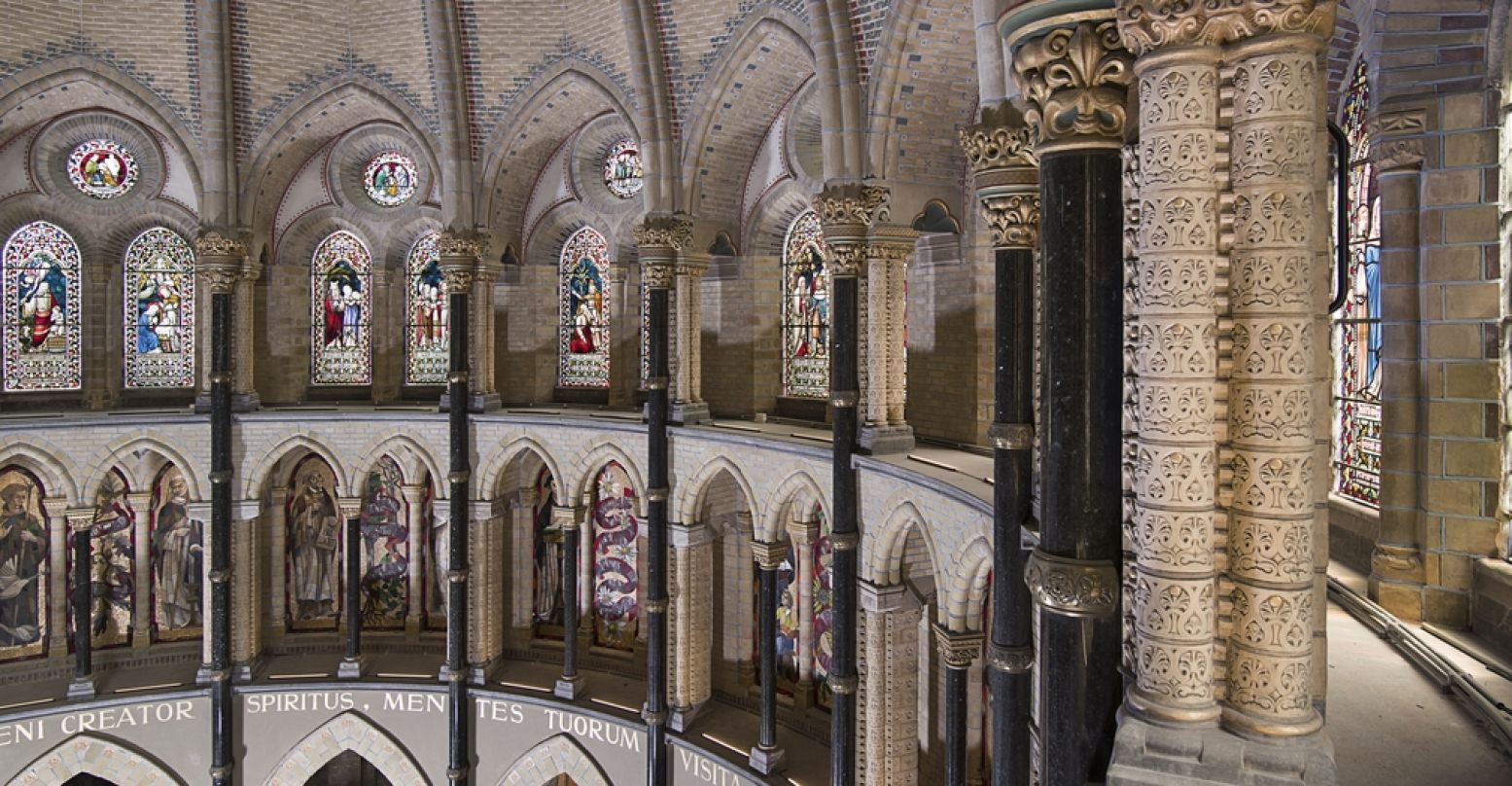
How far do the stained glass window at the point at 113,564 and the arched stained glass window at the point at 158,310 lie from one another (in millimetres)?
1765

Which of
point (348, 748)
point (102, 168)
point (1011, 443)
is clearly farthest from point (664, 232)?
point (102, 168)

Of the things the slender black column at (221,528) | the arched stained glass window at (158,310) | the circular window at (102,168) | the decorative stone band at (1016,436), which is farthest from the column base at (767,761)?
the circular window at (102,168)

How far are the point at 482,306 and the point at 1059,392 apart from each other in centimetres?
1171

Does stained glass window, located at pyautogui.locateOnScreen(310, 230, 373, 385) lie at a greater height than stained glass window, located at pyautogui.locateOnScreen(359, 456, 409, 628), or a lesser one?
greater

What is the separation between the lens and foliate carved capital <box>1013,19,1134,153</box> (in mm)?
3916

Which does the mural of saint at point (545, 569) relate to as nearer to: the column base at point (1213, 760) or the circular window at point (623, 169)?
the circular window at point (623, 169)

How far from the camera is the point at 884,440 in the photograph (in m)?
9.62

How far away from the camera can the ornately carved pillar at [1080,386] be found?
394 cm

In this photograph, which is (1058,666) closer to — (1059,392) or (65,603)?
(1059,392)

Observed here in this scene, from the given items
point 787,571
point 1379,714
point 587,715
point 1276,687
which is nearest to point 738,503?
point 787,571

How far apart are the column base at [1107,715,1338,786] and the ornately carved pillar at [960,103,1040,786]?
2.77m

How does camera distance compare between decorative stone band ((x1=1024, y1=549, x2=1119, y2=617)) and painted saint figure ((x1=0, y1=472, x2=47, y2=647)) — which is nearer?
decorative stone band ((x1=1024, y1=549, x2=1119, y2=617))

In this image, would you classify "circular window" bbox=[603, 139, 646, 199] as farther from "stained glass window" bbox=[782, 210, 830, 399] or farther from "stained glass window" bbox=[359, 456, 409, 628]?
"stained glass window" bbox=[359, 456, 409, 628]

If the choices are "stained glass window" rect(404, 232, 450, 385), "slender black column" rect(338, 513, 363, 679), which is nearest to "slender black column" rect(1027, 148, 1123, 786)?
"slender black column" rect(338, 513, 363, 679)
